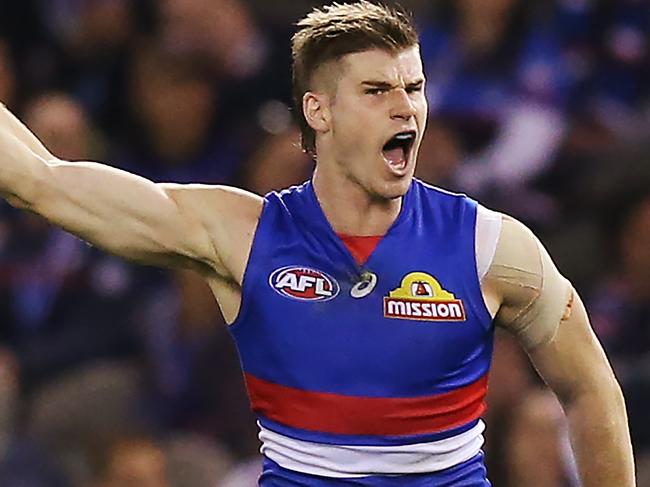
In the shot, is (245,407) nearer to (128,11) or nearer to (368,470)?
(128,11)

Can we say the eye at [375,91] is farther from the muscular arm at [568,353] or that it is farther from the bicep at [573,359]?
the bicep at [573,359]

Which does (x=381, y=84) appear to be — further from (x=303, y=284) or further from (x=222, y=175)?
(x=222, y=175)

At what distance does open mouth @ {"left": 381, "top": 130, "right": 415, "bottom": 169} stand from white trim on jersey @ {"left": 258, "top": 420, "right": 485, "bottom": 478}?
2.18ft

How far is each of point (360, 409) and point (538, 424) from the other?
2.61m

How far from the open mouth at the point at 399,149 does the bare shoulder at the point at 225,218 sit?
1.12 ft

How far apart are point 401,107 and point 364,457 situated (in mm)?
822

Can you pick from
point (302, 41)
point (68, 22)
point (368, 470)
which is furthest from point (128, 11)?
point (368, 470)

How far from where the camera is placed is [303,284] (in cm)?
417

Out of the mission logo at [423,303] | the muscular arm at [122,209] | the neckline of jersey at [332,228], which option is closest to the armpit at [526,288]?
the mission logo at [423,303]

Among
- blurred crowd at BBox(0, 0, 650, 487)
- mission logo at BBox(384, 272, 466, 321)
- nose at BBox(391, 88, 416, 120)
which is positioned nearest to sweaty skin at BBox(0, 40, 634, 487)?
nose at BBox(391, 88, 416, 120)

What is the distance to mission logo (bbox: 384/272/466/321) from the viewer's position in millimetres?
4129

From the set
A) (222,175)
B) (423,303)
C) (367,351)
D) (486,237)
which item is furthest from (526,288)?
(222,175)

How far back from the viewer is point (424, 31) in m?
8.05

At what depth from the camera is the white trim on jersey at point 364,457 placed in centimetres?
413
